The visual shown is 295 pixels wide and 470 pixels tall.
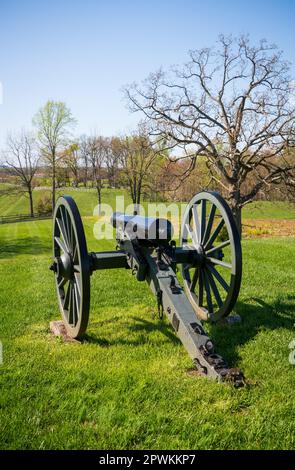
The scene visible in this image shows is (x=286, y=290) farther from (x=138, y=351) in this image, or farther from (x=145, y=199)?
(x=145, y=199)

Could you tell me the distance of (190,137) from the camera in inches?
736

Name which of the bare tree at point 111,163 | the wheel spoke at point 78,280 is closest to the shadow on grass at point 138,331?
the wheel spoke at point 78,280

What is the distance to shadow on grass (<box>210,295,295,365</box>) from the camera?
412 cm

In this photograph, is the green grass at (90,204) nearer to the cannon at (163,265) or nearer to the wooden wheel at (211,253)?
the wooden wheel at (211,253)

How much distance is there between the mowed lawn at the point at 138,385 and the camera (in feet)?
8.69

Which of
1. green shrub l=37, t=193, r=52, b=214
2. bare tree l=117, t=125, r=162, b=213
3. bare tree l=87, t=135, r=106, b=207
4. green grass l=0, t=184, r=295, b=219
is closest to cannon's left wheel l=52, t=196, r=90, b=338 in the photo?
bare tree l=117, t=125, r=162, b=213

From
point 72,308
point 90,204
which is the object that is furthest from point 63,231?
point 90,204

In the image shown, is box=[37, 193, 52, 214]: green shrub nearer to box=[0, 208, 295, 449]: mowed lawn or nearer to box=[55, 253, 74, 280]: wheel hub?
box=[0, 208, 295, 449]: mowed lawn

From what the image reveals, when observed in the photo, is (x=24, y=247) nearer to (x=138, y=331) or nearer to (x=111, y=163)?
(x=138, y=331)

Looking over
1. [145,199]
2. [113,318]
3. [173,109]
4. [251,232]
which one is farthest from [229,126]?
[145,199]

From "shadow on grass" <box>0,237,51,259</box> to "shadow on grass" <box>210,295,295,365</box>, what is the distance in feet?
38.0

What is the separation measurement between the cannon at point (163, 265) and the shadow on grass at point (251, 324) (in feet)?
0.84

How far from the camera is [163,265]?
420 centimetres

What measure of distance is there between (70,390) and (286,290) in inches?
172
